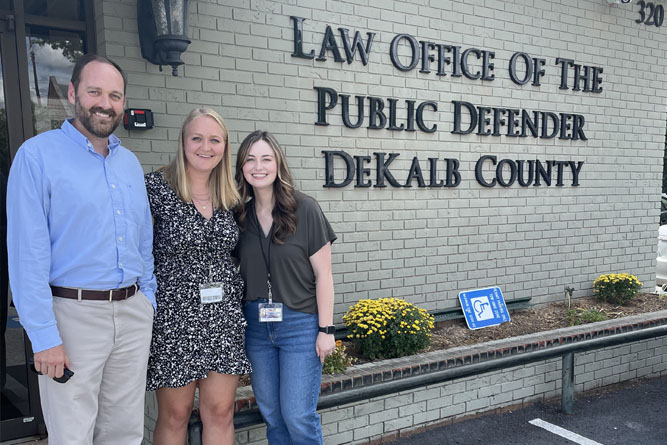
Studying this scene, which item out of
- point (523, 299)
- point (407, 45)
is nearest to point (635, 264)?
point (523, 299)

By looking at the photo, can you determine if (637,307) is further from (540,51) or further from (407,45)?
(407,45)

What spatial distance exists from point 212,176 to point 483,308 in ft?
10.8

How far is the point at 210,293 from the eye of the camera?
7.94ft

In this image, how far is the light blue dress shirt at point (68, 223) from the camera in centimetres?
198

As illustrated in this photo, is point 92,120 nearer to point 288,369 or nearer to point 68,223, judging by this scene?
point 68,223

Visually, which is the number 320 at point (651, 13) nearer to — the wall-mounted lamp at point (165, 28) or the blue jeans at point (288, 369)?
the wall-mounted lamp at point (165, 28)

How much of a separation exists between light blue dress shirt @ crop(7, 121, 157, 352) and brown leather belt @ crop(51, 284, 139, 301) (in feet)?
0.06

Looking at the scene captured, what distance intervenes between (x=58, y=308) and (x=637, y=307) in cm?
544

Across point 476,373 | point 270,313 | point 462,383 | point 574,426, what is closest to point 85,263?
point 270,313

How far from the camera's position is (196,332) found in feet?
7.92

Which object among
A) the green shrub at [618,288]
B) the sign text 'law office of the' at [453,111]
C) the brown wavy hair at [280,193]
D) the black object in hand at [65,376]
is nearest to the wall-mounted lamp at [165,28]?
the sign text 'law office of the' at [453,111]

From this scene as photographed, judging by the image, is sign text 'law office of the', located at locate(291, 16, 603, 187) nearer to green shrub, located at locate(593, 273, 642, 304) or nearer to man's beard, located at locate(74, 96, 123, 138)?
green shrub, located at locate(593, 273, 642, 304)

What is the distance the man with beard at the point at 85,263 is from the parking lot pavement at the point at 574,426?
2.24 m

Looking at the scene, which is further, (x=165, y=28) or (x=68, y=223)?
(x=165, y=28)
